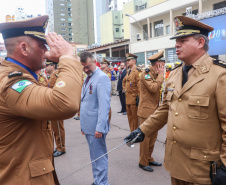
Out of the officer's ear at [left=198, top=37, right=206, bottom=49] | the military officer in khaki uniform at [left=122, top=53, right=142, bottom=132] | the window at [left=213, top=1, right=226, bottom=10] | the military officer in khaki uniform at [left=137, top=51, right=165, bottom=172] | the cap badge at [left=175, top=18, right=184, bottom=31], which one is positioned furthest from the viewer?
the window at [left=213, top=1, right=226, bottom=10]

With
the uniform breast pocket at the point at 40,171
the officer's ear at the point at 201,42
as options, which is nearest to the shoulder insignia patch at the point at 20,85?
the uniform breast pocket at the point at 40,171

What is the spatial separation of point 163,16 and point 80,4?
5587cm

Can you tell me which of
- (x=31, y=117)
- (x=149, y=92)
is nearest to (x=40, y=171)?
(x=31, y=117)

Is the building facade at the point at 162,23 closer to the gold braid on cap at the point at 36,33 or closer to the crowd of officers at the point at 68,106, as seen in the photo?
the crowd of officers at the point at 68,106

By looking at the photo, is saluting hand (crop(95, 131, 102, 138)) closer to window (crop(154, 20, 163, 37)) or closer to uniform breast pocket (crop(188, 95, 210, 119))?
uniform breast pocket (crop(188, 95, 210, 119))

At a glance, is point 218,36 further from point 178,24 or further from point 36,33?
point 36,33

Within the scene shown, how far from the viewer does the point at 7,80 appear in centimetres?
133

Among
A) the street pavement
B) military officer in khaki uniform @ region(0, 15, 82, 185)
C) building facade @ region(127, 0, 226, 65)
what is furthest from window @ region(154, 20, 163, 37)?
military officer in khaki uniform @ region(0, 15, 82, 185)

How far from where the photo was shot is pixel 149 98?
451 cm

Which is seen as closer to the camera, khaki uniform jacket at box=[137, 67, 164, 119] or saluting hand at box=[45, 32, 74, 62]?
saluting hand at box=[45, 32, 74, 62]

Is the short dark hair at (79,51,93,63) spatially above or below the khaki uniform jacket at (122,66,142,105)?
above

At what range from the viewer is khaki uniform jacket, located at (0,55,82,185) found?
1251 mm

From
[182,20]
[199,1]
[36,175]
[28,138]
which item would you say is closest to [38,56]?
[28,138]

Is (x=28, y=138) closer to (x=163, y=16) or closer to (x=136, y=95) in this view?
(x=136, y=95)
